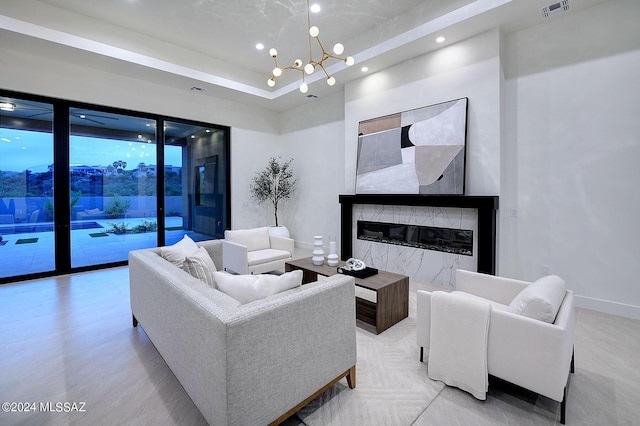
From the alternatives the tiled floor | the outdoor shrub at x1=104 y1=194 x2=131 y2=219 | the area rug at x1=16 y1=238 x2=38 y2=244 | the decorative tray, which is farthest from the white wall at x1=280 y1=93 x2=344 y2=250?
the area rug at x1=16 y1=238 x2=38 y2=244

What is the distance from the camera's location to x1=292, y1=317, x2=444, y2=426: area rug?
177 cm

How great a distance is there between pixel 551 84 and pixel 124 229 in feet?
22.6

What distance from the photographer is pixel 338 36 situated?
4711mm

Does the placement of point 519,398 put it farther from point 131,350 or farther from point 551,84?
point 551,84

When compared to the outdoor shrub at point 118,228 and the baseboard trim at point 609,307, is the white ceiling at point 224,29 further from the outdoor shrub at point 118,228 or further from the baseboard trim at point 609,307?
the baseboard trim at point 609,307

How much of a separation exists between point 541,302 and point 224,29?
523 cm

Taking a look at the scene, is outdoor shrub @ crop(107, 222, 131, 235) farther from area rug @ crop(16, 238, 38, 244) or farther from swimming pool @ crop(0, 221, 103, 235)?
area rug @ crop(16, 238, 38, 244)

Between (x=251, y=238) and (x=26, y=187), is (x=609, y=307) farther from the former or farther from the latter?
(x=26, y=187)

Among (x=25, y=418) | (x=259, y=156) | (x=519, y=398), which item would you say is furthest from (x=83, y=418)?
(x=259, y=156)

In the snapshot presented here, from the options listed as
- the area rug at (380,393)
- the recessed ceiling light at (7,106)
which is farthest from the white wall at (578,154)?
the recessed ceiling light at (7,106)

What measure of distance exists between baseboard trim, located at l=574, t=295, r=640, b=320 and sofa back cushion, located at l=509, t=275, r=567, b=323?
194 centimetres

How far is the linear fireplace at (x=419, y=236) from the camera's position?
404cm

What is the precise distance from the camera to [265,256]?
14.3 ft

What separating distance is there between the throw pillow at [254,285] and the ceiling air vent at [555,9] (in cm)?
405
